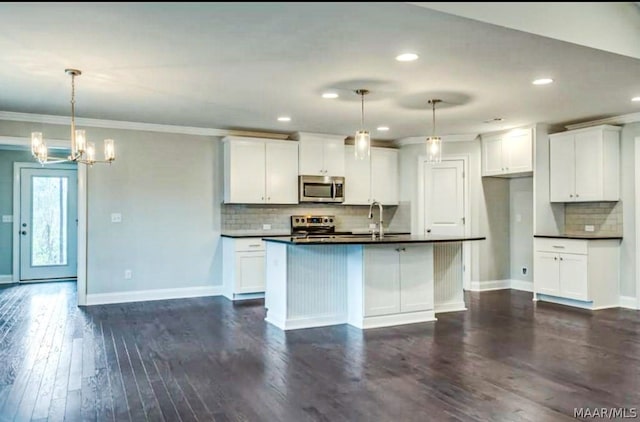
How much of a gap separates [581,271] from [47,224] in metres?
8.47

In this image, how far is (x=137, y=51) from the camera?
11.5 ft

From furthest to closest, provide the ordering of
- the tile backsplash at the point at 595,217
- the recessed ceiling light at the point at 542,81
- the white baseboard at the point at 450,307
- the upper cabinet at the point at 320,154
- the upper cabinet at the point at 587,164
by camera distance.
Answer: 1. the upper cabinet at the point at 320,154
2. the tile backsplash at the point at 595,217
3. the upper cabinet at the point at 587,164
4. the white baseboard at the point at 450,307
5. the recessed ceiling light at the point at 542,81

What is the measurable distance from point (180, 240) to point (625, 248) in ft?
19.1

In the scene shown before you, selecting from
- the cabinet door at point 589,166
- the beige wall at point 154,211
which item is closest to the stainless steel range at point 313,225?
the beige wall at point 154,211

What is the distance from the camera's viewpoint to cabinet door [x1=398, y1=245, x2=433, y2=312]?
16.6 ft

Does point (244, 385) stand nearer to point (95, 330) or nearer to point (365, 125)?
point (95, 330)

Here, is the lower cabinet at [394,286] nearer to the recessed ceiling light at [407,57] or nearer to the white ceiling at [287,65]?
the white ceiling at [287,65]

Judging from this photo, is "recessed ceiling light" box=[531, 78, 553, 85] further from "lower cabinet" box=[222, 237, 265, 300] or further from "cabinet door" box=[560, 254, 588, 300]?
"lower cabinet" box=[222, 237, 265, 300]

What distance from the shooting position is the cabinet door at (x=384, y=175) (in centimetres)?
782

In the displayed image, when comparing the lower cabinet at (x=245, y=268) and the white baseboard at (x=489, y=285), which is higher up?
the lower cabinet at (x=245, y=268)

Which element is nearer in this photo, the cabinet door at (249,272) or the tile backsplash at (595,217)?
the tile backsplash at (595,217)

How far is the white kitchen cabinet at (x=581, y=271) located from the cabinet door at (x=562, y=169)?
64cm

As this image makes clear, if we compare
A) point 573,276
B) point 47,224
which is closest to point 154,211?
point 47,224

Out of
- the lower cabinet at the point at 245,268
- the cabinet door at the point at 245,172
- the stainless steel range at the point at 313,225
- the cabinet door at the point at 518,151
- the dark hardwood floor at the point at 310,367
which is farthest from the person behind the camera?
the stainless steel range at the point at 313,225
